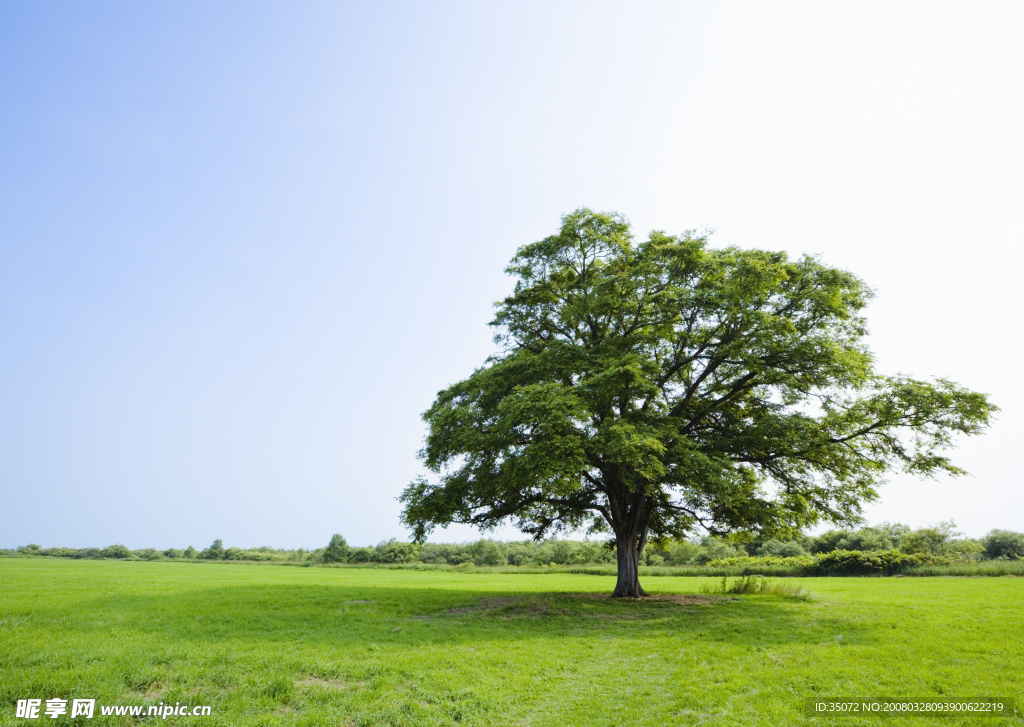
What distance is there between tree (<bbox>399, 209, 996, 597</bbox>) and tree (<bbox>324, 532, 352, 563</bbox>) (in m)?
50.4

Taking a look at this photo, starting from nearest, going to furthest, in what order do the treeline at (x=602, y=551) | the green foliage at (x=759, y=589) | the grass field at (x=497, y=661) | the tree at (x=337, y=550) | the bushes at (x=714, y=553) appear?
1. the grass field at (x=497, y=661)
2. the green foliage at (x=759, y=589)
3. the bushes at (x=714, y=553)
4. the treeline at (x=602, y=551)
5. the tree at (x=337, y=550)

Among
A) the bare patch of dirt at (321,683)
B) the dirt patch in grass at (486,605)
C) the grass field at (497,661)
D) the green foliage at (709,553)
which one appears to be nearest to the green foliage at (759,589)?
the grass field at (497,661)

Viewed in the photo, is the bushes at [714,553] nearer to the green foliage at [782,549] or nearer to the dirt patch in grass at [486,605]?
the green foliage at [782,549]

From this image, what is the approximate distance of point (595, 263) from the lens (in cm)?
2508

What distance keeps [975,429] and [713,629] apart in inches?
497

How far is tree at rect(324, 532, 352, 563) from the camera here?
67250 millimetres

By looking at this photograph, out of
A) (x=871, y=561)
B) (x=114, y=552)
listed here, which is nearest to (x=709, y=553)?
(x=871, y=561)

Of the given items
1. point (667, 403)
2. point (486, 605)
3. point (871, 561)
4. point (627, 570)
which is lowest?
point (871, 561)

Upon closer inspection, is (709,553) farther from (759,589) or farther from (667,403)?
(667,403)

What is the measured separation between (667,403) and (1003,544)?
5970cm

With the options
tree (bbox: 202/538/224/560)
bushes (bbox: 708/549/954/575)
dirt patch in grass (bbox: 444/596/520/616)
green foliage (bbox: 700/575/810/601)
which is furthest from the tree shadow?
tree (bbox: 202/538/224/560)

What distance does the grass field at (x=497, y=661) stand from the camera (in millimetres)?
7688

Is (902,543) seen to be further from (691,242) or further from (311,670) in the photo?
(311,670)

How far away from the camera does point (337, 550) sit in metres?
67.7
